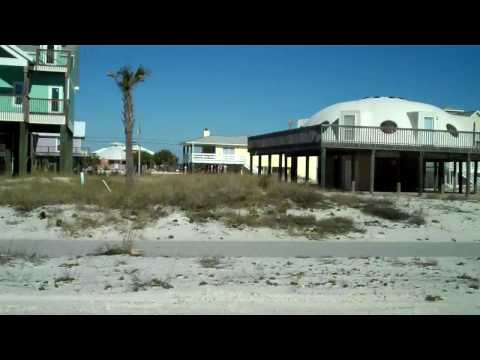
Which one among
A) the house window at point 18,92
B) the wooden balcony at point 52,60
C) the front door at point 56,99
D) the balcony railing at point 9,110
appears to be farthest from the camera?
the wooden balcony at point 52,60

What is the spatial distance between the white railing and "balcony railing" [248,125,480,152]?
92.1 ft

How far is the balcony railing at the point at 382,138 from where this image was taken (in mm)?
30672

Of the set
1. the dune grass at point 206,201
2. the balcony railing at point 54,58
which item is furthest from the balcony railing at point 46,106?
the dune grass at point 206,201

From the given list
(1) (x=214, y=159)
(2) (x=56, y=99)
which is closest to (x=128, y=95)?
(2) (x=56, y=99)

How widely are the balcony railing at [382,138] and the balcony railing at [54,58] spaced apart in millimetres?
14077

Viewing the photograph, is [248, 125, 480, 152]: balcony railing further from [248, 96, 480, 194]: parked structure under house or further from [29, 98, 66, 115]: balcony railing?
[29, 98, 66, 115]: balcony railing

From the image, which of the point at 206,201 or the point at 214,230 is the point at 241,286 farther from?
the point at 206,201

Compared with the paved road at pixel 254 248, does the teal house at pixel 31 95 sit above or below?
above

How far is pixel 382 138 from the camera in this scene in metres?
31.7

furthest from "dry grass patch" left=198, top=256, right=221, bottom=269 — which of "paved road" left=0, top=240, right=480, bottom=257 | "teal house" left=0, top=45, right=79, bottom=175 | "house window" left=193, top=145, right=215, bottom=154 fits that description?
"house window" left=193, top=145, right=215, bottom=154

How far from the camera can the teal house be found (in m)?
28.8

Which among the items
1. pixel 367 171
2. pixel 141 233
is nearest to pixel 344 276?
pixel 141 233

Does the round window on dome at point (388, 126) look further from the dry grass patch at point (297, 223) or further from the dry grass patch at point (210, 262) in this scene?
the dry grass patch at point (210, 262)

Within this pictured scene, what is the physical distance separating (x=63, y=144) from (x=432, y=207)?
1984 centimetres
